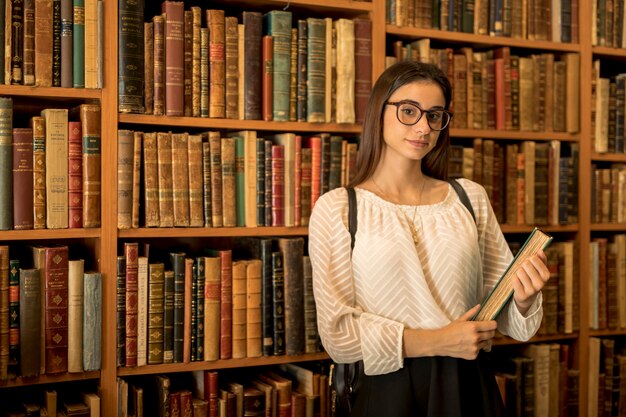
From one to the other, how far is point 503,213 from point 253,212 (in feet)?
2.85

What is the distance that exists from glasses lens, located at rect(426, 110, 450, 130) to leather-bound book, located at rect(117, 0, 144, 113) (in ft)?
2.57

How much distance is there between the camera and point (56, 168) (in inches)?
82.1

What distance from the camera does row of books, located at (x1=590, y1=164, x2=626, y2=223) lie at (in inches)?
110

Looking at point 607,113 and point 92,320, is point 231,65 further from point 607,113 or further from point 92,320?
point 607,113

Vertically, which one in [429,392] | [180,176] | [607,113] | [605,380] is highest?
[607,113]

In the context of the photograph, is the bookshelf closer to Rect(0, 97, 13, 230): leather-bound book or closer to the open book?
Rect(0, 97, 13, 230): leather-bound book

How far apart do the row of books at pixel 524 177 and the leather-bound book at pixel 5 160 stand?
4.32ft

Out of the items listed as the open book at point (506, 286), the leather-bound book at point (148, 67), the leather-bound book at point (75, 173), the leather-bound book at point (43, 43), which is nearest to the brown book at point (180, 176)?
the leather-bound book at point (148, 67)

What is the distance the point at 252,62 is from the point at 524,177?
3.27ft

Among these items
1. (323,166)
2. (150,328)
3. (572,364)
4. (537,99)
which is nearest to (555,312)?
(572,364)

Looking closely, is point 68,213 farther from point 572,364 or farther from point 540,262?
point 572,364

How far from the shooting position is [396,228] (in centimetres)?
191

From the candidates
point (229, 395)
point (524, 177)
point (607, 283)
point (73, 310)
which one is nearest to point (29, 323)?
point (73, 310)

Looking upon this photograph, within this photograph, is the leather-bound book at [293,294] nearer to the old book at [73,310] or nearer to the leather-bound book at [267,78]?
the leather-bound book at [267,78]
